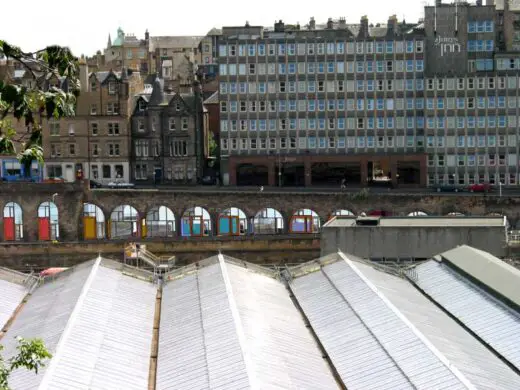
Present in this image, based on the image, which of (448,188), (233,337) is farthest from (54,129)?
(233,337)

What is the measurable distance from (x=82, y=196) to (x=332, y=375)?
68442 millimetres

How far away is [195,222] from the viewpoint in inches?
4050

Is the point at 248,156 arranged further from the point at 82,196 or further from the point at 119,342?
the point at 119,342

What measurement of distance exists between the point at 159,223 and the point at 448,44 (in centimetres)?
4147

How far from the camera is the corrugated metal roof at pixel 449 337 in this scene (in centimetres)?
3675

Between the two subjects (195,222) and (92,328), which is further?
(195,222)

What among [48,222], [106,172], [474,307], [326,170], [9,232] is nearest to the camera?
[474,307]

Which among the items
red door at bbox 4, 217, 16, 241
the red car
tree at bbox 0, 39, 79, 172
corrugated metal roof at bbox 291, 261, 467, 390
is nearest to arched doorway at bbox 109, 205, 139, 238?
red door at bbox 4, 217, 16, 241

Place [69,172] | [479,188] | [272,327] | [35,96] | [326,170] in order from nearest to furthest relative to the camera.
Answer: [35,96]
[272,327]
[479,188]
[326,170]
[69,172]

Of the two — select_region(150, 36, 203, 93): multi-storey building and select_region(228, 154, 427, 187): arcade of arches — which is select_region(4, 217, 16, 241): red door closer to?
select_region(228, 154, 427, 187): arcade of arches

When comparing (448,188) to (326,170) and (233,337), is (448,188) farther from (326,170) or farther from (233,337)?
(233,337)

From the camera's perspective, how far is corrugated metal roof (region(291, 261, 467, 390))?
35.8 meters

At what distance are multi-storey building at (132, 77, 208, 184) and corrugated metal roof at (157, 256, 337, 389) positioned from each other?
Result: 78.0 meters

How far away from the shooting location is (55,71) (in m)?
19.6
